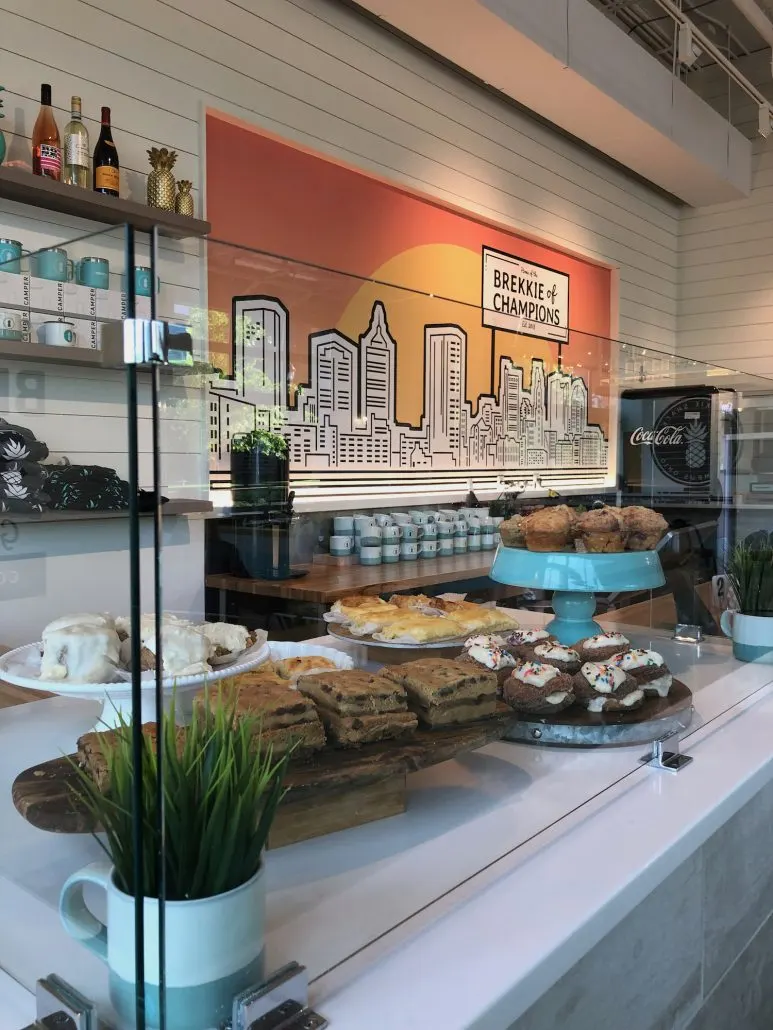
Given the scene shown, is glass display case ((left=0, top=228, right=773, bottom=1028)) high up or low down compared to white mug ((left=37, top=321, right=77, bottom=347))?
down

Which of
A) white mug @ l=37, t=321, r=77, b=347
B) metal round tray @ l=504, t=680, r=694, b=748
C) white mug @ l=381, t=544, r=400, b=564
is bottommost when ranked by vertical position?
metal round tray @ l=504, t=680, r=694, b=748

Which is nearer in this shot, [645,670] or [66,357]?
[66,357]

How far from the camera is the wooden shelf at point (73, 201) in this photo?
6.75 ft

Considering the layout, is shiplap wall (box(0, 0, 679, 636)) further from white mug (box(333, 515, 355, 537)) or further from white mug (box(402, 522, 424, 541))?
white mug (box(402, 522, 424, 541))

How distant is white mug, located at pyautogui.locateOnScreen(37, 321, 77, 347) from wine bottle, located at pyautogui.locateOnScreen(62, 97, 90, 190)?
5.74 ft

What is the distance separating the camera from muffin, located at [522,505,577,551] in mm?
1298

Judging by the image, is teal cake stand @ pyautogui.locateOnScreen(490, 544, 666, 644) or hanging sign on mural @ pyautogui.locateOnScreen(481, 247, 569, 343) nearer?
teal cake stand @ pyautogui.locateOnScreen(490, 544, 666, 644)

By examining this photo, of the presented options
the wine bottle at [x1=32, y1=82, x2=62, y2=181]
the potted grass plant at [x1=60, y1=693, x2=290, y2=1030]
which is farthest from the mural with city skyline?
the wine bottle at [x1=32, y1=82, x2=62, y2=181]

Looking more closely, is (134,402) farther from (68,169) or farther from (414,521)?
(68,169)

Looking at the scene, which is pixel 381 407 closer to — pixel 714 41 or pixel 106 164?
pixel 106 164

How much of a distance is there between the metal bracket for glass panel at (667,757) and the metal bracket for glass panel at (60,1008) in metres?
0.68

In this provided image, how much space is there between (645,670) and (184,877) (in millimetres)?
757

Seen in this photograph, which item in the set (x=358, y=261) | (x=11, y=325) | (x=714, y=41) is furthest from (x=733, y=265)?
(x=11, y=325)

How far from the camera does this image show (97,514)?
59 cm
